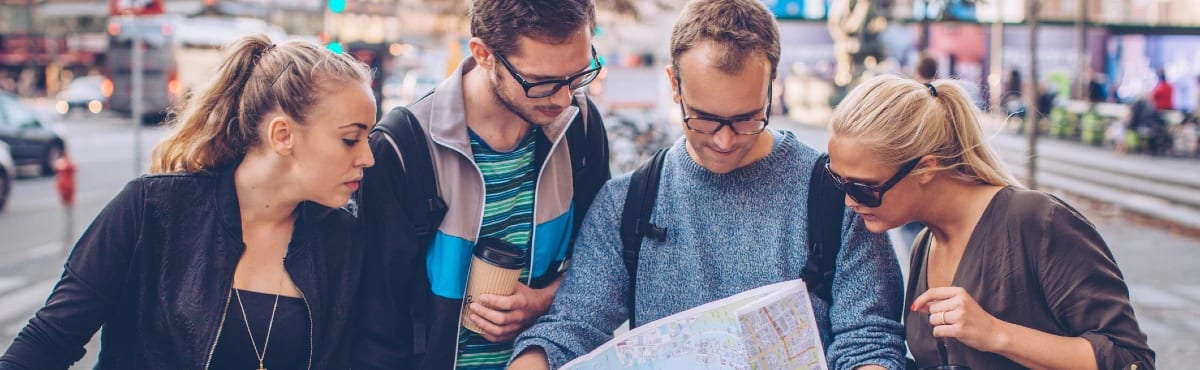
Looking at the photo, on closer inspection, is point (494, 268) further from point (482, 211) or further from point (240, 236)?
point (240, 236)

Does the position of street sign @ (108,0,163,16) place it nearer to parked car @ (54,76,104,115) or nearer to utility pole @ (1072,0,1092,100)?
utility pole @ (1072,0,1092,100)

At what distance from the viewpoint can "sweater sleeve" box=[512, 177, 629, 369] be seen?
90.7 inches

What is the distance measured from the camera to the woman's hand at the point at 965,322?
6.47 ft

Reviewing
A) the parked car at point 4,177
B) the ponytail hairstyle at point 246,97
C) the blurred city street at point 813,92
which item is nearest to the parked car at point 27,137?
the blurred city street at point 813,92

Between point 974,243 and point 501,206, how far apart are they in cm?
110

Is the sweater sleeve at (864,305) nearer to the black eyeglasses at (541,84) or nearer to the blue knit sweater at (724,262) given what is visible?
the blue knit sweater at (724,262)

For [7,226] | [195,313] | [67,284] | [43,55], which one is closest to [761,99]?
[195,313]

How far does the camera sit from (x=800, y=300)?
6.97 feet

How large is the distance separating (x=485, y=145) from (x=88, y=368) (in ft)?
15.3

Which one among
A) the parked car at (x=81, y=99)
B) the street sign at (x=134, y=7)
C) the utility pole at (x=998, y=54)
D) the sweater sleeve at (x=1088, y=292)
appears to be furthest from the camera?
the parked car at (x=81, y=99)

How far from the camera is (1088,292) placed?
6.45 ft

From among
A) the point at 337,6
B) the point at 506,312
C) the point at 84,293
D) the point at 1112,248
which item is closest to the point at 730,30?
the point at 506,312

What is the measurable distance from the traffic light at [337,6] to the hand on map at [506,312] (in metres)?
8.82

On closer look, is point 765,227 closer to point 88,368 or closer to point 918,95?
point 918,95
